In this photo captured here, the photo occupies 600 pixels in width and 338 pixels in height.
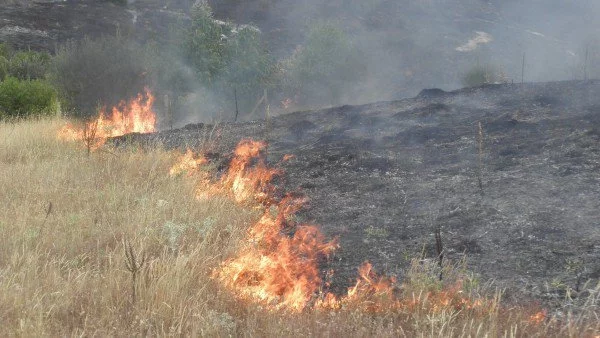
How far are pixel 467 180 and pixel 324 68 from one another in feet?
72.3

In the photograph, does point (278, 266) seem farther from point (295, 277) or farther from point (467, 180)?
point (467, 180)

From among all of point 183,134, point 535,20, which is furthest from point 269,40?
point 183,134

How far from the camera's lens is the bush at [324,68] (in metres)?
27.4

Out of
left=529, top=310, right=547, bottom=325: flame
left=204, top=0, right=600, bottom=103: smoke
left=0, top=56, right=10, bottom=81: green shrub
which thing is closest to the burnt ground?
left=529, top=310, right=547, bottom=325: flame

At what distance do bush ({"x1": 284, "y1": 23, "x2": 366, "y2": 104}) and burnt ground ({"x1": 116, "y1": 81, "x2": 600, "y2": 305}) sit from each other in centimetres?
1778

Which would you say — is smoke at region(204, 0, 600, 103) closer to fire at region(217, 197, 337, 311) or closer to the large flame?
the large flame

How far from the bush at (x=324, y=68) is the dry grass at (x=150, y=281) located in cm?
2179

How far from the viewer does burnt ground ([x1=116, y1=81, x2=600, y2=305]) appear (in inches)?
165

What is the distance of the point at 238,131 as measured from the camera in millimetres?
10500

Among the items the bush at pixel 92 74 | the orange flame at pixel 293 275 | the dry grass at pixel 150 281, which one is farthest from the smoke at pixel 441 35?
the dry grass at pixel 150 281

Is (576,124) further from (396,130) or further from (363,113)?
(363,113)

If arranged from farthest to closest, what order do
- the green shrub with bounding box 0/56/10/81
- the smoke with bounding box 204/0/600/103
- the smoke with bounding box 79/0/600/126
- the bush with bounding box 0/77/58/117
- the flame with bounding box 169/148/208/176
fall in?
1. the smoke with bounding box 204/0/600/103
2. the smoke with bounding box 79/0/600/126
3. the green shrub with bounding box 0/56/10/81
4. the bush with bounding box 0/77/58/117
5. the flame with bounding box 169/148/208/176

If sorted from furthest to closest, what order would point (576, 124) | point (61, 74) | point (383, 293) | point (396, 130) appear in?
point (61, 74) → point (396, 130) → point (576, 124) → point (383, 293)

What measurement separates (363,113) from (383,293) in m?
6.73
